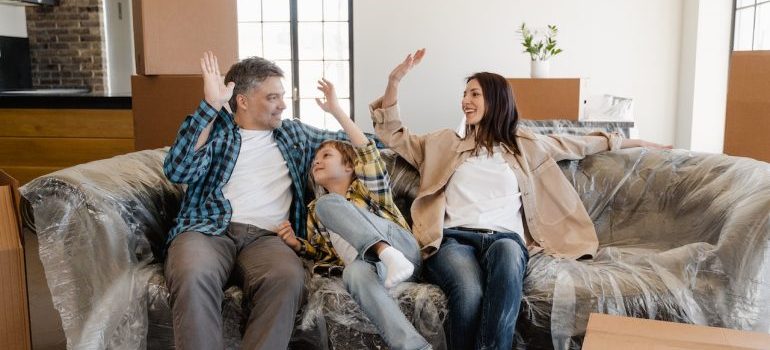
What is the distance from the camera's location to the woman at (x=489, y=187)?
212cm

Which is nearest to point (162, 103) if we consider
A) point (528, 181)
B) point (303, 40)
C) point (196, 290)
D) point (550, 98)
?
point (196, 290)

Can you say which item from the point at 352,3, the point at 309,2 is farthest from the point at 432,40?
the point at 309,2

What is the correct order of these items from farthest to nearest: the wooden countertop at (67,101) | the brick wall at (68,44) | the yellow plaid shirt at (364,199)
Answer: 1. the brick wall at (68,44)
2. the wooden countertop at (67,101)
3. the yellow plaid shirt at (364,199)

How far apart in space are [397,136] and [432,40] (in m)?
3.47

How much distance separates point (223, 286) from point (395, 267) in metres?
0.48

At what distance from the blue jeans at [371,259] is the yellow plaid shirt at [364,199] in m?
0.11

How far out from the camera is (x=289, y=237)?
2.15 metres

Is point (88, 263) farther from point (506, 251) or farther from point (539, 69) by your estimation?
point (539, 69)

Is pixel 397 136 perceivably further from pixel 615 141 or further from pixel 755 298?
pixel 755 298

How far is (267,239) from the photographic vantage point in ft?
6.97

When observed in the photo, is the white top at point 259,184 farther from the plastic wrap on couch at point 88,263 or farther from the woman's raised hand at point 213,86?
the plastic wrap on couch at point 88,263

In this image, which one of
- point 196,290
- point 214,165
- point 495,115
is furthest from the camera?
point 495,115

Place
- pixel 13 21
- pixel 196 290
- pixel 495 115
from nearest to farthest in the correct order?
1. pixel 196 290
2. pixel 495 115
3. pixel 13 21

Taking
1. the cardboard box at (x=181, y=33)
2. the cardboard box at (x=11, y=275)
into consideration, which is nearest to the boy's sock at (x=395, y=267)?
the cardboard box at (x=11, y=275)
